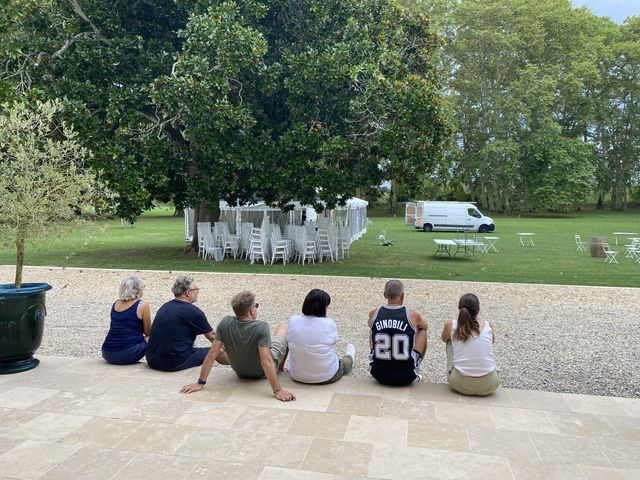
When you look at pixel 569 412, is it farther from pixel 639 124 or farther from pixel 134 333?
pixel 639 124

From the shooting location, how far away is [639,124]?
49312 millimetres

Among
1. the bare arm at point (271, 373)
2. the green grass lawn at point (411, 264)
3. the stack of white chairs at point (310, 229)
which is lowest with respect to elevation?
the green grass lawn at point (411, 264)

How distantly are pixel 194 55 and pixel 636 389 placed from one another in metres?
9.76

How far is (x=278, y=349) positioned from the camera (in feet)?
14.8

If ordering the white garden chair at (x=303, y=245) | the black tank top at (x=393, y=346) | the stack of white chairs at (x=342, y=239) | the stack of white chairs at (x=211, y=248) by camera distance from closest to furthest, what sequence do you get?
1. the black tank top at (x=393, y=346)
2. the white garden chair at (x=303, y=245)
3. the stack of white chairs at (x=211, y=248)
4. the stack of white chairs at (x=342, y=239)

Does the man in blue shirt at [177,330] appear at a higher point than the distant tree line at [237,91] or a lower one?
lower

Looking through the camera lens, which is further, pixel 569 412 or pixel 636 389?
pixel 636 389

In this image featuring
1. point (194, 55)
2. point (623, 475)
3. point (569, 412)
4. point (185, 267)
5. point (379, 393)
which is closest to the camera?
point (623, 475)

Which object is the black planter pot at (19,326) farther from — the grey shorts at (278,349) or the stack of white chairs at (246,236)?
the stack of white chairs at (246,236)

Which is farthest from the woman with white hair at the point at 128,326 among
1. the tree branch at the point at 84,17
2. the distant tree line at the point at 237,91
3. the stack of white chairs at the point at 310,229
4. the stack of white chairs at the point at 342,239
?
the stack of white chairs at the point at 342,239

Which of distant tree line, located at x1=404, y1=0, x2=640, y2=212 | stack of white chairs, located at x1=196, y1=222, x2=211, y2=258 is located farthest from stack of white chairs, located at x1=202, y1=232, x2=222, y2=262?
distant tree line, located at x1=404, y1=0, x2=640, y2=212

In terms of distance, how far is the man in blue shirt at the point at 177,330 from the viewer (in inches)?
179

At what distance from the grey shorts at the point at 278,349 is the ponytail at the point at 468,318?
152 centimetres

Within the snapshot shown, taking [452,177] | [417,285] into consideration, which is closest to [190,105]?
[417,285]
